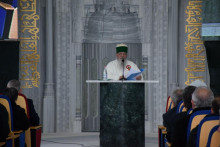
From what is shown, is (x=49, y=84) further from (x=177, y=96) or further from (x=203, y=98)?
(x=203, y=98)

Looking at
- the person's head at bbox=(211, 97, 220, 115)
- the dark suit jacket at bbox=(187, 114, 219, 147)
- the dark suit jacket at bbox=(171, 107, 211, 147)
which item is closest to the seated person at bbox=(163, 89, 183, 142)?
the dark suit jacket at bbox=(171, 107, 211, 147)

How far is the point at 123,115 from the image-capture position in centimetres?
481

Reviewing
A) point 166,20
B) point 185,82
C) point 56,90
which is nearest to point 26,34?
point 56,90

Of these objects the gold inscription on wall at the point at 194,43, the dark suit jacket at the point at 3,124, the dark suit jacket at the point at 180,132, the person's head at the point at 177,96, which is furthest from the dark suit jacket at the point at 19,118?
the gold inscription on wall at the point at 194,43

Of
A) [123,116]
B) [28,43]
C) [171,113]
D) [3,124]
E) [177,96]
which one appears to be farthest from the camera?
[28,43]

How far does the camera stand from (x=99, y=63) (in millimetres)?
8344

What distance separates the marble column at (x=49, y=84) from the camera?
7.99m

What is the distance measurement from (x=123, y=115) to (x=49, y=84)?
11.9 ft

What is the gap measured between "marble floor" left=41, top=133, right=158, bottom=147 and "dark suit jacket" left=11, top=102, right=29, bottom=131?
2367 mm

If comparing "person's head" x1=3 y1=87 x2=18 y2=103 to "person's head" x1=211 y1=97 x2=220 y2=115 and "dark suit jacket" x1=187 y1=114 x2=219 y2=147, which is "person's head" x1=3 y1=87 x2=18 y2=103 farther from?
"person's head" x1=211 y1=97 x2=220 y2=115

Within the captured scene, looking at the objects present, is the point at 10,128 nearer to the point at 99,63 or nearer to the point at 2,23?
the point at 2,23

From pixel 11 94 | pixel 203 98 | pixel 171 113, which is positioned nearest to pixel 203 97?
pixel 203 98

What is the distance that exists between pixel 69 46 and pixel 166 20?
2.23 m

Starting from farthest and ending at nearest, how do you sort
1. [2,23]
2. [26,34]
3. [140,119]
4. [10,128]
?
[26,34] < [2,23] < [140,119] < [10,128]
